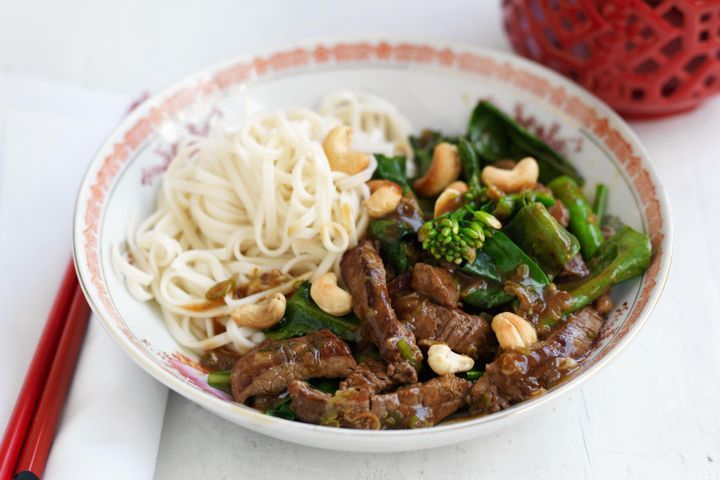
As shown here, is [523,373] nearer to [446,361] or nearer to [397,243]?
[446,361]

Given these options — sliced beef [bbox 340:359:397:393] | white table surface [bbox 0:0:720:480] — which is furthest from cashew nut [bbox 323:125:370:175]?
white table surface [bbox 0:0:720:480]

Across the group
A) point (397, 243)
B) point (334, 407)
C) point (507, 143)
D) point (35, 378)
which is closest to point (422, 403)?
point (334, 407)

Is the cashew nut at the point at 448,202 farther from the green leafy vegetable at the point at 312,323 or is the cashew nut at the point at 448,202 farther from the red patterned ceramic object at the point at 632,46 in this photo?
the red patterned ceramic object at the point at 632,46

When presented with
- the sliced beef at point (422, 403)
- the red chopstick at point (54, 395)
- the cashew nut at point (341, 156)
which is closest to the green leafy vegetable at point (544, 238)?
the sliced beef at point (422, 403)

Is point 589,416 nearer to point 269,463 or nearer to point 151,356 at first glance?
point 269,463

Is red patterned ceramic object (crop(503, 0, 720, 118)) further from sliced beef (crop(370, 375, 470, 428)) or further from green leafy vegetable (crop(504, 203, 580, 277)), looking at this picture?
sliced beef (crop(370, 375, 470, 428))
